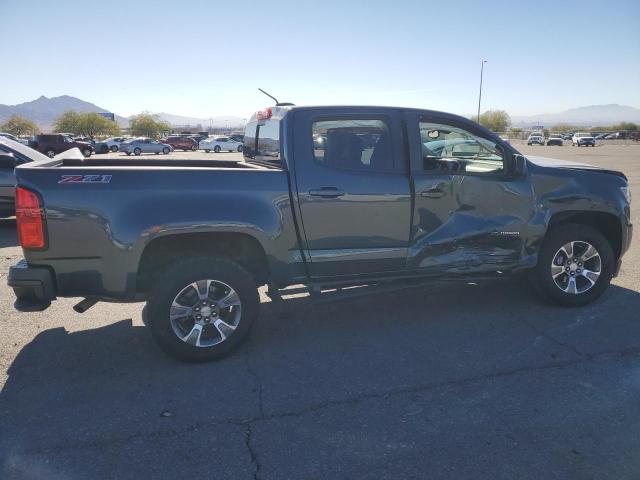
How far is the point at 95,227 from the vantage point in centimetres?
348

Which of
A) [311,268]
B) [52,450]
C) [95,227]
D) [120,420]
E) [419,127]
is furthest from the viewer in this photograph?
[419,127]

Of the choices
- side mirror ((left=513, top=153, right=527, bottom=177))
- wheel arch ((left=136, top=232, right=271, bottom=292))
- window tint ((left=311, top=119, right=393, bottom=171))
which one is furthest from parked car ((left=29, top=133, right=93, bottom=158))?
side mirror ((left=513, top=153, right=527, bottom=177))

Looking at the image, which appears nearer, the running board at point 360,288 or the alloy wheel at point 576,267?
the running board at point 360,288

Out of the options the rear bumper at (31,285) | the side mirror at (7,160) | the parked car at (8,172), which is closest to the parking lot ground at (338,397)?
the rear bumper at (31,285)

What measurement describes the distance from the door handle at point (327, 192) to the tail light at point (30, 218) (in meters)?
1.98

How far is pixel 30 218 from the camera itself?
11.2ft

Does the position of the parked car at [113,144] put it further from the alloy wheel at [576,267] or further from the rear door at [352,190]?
the alloy wheel at [576,267]

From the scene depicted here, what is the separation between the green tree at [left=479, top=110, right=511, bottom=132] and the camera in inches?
3851

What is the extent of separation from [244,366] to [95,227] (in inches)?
60.0

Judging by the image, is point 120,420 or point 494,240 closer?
point 120,420

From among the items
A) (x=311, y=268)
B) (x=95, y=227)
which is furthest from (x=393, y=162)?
(x=95, y=227)

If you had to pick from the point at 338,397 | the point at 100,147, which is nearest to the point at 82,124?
the point at 100,147

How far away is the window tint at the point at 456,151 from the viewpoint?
14.6 feet

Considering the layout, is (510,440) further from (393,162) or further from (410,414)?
(393,162)
